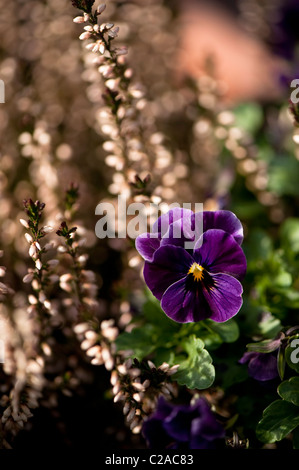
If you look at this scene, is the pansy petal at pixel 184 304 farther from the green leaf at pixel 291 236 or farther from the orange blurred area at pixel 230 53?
the orange blurred area at pixel 230 53

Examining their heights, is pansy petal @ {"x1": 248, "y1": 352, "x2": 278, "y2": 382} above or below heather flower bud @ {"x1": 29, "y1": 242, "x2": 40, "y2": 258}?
below

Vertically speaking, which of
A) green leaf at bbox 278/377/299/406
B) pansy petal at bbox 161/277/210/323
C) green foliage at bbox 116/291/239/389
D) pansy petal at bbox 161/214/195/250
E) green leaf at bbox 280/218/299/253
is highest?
green leaf at bbox 280/218/299/253

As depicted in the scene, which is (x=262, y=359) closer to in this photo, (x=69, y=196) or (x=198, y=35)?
(x=69, y=196)

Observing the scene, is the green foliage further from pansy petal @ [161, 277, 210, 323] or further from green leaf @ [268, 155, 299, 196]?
green leaf @ [268, 155, 299, 196]

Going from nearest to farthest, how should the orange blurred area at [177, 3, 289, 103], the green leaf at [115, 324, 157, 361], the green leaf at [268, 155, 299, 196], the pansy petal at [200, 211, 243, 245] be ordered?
the pansy petal at [200, 211, 243, 245]
the green leaf at [115, 324, 157, 361]
the green leaf at [268, 155, 299, 196]
the orange blurred area at [177, 3, 289, 103]

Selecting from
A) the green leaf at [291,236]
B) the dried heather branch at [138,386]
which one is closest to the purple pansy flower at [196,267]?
the dried heather branch at [138,386]

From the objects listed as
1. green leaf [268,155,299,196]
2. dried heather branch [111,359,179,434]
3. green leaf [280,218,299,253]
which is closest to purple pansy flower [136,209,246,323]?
dried heather branch [111,359,179,434]
